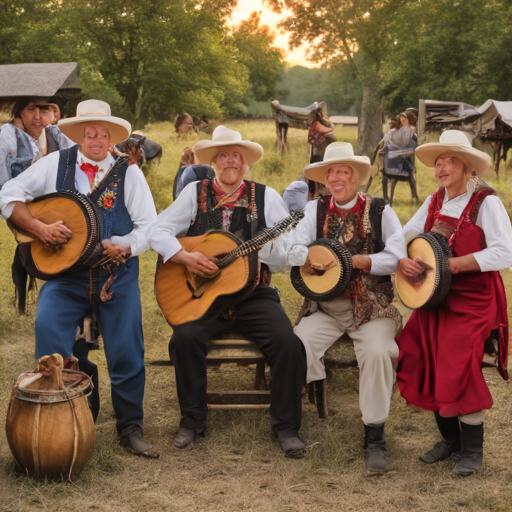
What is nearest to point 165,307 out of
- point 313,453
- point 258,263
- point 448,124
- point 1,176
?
point 258,263

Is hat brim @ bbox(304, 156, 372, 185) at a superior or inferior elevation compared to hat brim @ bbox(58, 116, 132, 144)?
inferior

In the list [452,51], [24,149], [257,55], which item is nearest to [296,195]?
[24,149]

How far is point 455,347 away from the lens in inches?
144

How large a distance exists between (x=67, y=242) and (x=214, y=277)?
0.90 metres

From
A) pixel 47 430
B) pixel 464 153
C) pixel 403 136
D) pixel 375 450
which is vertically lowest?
pixel 375 450

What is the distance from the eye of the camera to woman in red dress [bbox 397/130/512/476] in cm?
361

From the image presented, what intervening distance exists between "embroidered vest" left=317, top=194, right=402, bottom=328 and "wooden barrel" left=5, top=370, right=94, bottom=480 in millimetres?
1744

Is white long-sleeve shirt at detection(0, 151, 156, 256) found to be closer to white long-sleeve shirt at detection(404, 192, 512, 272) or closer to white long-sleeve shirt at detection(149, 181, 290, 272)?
white long-sleeve shirt at detection(149, 181, 290, 272)

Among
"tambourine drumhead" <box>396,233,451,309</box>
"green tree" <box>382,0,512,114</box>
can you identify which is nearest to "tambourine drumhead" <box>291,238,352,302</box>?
"tambourine drumhead" <box>396,233,451,309</box>

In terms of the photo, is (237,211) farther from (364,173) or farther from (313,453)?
(313,453)

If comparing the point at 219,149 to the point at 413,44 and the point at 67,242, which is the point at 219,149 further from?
the point at 413,44

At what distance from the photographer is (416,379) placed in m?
3.82

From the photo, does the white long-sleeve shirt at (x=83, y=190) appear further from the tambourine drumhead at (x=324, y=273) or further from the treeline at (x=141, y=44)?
the treeline at (x=141, y=44)

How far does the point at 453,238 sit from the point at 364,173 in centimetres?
82
